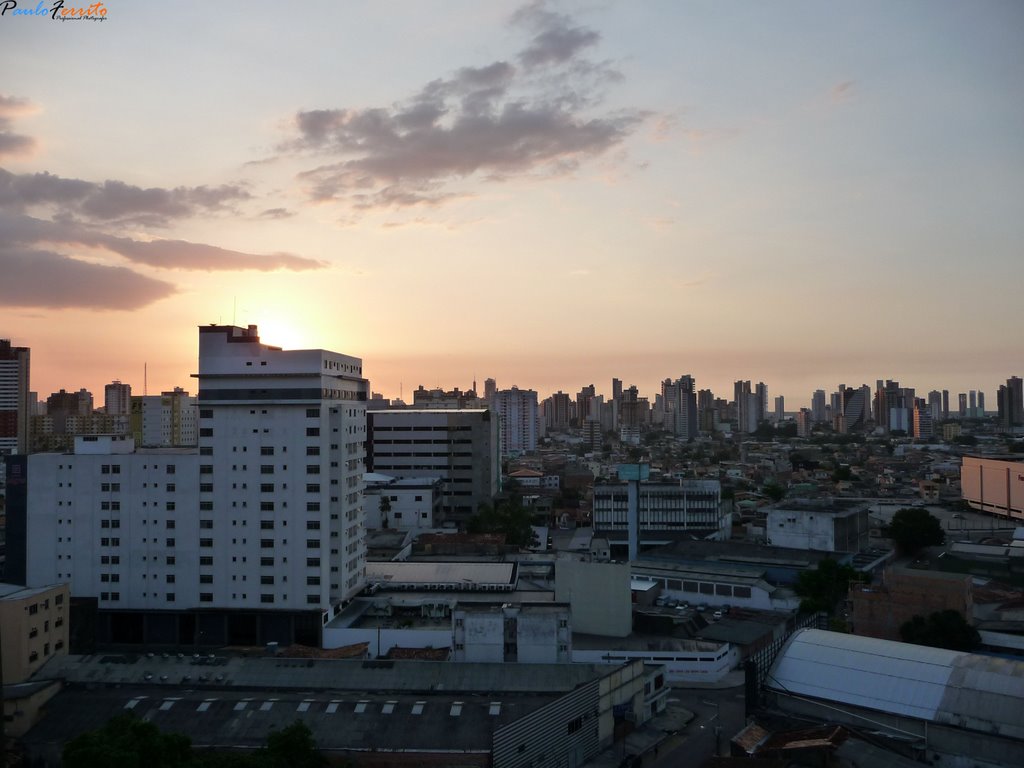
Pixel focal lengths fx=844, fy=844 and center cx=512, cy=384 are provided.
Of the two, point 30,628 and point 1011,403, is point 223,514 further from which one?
point 1011,403

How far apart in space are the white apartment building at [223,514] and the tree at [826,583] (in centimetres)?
1952

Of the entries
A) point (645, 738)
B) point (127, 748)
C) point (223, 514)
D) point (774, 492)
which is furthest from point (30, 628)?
point (774, 492)

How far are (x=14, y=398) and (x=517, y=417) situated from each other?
79189 millimetres

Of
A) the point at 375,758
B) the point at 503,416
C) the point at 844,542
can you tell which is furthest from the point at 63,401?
the point at 375,758

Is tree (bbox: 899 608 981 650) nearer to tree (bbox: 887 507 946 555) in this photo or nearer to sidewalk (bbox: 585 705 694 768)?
sidewalk (bbox: 585 705 694 768)

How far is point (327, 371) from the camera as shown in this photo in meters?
32.0

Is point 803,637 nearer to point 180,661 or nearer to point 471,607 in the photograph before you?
point 471,607

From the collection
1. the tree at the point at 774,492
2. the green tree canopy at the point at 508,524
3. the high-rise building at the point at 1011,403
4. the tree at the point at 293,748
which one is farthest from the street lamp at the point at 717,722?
the high-rise building at the point at 1011,403

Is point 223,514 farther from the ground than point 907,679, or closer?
farther from the ground

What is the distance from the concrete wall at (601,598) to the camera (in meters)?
31.2

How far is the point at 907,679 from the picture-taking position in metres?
23.5

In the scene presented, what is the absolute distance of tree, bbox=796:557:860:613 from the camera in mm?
36312

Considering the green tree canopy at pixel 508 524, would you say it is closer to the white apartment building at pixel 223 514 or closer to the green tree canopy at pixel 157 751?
the white apartment building at pixel 223 514

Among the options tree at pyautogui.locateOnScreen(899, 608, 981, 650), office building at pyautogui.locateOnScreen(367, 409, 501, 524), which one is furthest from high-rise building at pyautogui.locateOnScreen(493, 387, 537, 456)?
tree at pyautogui.locateOnScreen(899, 608, 981, 650)
